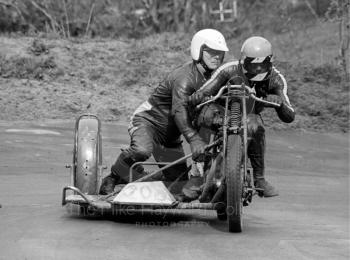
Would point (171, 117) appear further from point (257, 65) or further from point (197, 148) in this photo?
point (257, 65)

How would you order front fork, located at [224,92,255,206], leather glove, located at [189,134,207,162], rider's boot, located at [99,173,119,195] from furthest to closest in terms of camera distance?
rider's boot, located at [99,173,119,195] → leather glove, located at [189,134,207,162] → front fork, located at [224,92,255,206]

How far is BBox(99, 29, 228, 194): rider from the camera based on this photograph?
10.7 m

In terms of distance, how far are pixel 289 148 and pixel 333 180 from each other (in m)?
2.29

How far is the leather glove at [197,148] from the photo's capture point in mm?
10188

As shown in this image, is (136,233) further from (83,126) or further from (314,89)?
(314,89)

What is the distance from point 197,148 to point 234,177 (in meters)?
0.91

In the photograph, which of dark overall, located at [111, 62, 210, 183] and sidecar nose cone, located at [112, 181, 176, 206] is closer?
sidecar nose cone, located at [112, 181, 176, 206]

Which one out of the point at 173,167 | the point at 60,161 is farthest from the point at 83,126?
the point at 60,161

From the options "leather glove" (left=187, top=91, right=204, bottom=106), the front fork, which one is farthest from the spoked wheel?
"leather glove" (left=187, top=91, right=204, bottom=106)

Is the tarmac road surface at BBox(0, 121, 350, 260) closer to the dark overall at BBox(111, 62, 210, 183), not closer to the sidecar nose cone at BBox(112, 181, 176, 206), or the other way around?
the sidecar nose cone at BBox(112, 181, 176, 206)

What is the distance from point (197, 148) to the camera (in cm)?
1024

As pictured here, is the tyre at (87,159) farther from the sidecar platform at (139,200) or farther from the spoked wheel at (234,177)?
the spoked wheel at (234,177)

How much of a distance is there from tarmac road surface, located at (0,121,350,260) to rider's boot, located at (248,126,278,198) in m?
0.41

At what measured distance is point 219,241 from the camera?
9.36 m
